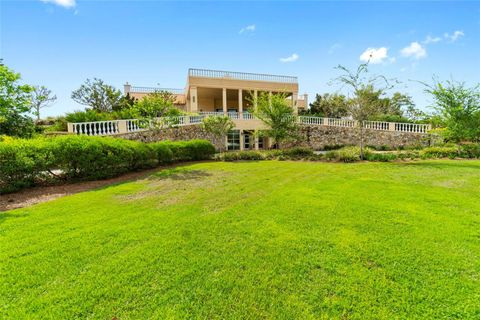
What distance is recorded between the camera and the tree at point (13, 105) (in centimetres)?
886

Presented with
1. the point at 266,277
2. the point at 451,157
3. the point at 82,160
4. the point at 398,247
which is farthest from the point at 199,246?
the point at 451,157

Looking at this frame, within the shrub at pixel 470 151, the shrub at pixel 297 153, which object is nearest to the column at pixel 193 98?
the shrub at pixel 297 153

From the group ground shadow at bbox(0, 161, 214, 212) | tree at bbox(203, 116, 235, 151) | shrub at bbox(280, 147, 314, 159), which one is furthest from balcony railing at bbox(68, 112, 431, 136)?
shrub at bbox(280, 147, 314, 159)

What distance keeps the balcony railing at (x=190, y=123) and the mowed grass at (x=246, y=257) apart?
24.4ft

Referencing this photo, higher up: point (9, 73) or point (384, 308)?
point (9, 73)

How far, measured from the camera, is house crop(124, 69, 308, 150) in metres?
20.5

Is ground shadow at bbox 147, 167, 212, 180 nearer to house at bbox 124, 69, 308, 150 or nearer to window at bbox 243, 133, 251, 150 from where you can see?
house at bbox 124, 69, 308, 150

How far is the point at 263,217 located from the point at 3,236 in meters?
4.35

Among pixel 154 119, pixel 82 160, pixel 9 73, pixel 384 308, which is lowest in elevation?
pixel 384 308

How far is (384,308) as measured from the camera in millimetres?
2236

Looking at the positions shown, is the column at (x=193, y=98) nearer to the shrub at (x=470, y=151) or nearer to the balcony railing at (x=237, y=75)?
the balcony railing at (x=237, y=75)

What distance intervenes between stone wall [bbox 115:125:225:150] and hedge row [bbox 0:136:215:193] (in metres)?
3.78

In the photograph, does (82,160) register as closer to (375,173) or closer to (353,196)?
(353,196)

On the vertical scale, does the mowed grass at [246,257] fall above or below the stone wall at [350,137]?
below
